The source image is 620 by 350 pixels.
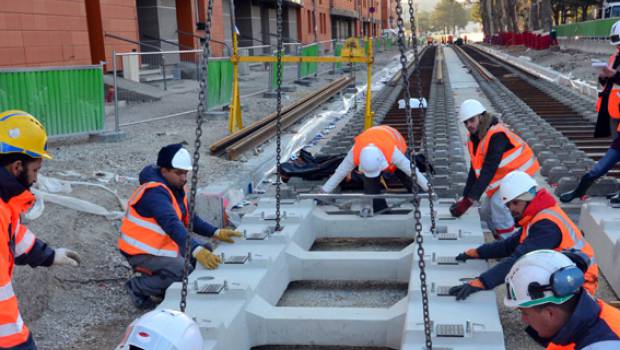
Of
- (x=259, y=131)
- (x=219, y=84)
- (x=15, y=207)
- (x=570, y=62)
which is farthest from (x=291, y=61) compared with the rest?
(x=570, y=62)

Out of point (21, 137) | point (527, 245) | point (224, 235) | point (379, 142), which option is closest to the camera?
point (21, 137)

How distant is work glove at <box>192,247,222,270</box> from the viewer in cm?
528

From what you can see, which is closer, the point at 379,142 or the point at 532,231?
the point at 532,231

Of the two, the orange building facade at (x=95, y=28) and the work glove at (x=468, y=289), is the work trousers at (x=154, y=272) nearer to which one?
the work glove at (x=468, y=289)

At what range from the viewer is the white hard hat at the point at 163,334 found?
Result: 7.88 feet

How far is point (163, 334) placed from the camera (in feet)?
7.96

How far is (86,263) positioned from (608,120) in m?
6.36

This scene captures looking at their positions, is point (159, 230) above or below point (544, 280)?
below

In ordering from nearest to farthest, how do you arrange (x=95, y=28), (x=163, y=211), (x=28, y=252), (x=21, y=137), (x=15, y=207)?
(x=15, y=207) → (x=21, y=137) → (x=28, y=252) → (x=163, y=211) → (x=95, y=28)

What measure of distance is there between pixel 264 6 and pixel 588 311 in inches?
1553

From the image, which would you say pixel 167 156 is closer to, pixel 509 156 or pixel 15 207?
pixel 15 207

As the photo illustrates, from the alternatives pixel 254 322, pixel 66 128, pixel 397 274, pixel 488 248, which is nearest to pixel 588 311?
pixel 488 248

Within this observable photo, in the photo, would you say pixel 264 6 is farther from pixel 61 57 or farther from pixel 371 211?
pixel 371 211

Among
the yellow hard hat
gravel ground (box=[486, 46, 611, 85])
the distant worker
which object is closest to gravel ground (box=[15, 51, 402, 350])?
the yellow hard hat
